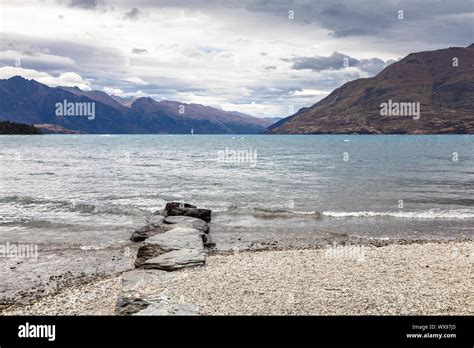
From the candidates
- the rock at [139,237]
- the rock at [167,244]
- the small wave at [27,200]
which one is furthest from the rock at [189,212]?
the small wave at [27,200]

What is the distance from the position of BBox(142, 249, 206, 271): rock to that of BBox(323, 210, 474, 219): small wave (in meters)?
17.4

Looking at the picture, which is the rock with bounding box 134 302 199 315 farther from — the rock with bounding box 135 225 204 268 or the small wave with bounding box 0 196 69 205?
the small wave with bounding box 0 196 69 205

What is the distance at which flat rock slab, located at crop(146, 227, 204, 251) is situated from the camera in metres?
19.4

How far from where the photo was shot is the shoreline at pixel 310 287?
11.9m

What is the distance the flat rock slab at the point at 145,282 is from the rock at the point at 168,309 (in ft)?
6.16

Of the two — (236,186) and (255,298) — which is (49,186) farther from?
(255,298)

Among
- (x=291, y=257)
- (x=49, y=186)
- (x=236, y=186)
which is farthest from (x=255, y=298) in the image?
(x=49, y=186)

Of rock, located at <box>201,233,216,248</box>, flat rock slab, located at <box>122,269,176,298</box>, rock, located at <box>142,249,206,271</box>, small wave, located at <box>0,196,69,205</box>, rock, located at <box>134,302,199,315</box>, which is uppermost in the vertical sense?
rock, located at <box>134,302,199,315</box>

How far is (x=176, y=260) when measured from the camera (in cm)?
1762

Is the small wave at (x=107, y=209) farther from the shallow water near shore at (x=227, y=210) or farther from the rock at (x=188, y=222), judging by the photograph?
the rock at (x=188, y=222)

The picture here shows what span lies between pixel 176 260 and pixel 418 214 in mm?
23153

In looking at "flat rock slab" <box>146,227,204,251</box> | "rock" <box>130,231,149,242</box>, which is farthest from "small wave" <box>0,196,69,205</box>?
"flat rock slab" <box>146,227,204,251</box>

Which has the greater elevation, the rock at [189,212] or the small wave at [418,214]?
the rock at [189,212]

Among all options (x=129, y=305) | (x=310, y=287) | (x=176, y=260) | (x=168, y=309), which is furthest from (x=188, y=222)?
(x=168, y=309)
